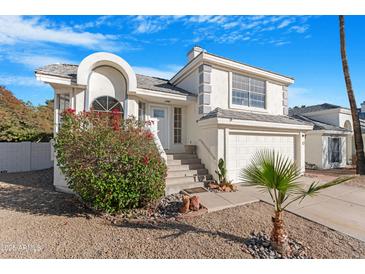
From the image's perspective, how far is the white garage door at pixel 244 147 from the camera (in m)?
7.96

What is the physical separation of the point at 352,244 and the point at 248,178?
2.40m

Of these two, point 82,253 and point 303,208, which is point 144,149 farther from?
point 303,208

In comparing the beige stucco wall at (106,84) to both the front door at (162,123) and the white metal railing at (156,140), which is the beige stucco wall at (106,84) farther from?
the front door at (162,123)

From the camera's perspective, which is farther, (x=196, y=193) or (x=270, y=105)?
(x=270, y=105)

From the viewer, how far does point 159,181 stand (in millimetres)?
5074

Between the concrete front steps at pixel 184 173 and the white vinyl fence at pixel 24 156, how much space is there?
24.0 feet

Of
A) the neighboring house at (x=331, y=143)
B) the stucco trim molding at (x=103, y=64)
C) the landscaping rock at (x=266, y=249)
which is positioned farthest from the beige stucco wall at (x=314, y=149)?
the stucco trim molding at (x=103, y=64)

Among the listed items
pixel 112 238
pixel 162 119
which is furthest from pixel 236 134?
pixel 112 238

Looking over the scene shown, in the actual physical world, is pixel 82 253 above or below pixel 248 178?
below

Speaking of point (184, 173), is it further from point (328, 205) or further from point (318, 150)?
point (318, 150)

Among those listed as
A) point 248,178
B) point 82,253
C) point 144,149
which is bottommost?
point 82,253

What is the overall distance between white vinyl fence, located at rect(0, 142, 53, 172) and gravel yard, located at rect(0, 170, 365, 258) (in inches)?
275

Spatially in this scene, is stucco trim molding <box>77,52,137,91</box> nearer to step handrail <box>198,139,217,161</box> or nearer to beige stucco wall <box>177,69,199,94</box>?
beige stucco wall <box>177,69,199,94</box>

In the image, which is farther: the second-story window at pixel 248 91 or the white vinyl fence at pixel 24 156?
the white vinyl fence at pixel 24 156
